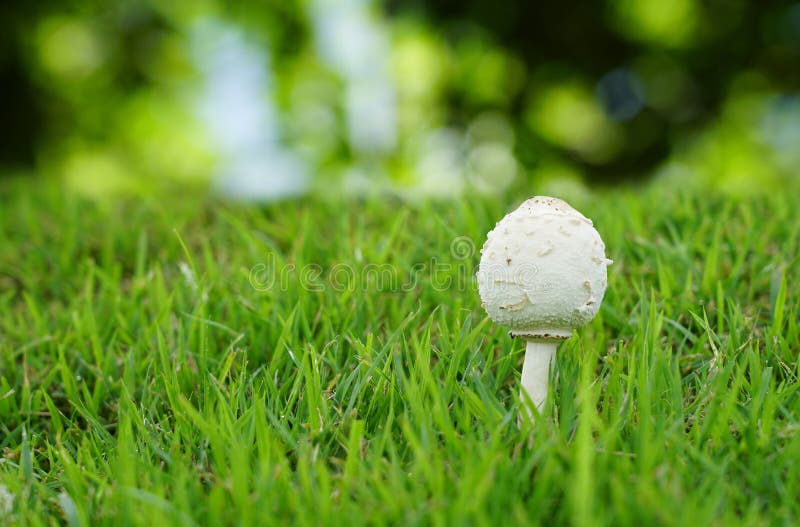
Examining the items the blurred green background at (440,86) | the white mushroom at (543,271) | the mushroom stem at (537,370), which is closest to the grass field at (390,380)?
the mushroom stem at (537,370)

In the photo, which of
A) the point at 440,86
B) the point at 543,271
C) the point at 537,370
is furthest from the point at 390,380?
the point at 440,86

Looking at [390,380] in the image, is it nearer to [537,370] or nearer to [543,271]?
[537,370]

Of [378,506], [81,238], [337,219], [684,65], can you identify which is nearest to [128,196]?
[81,238]

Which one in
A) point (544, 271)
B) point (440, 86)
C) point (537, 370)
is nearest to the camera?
point (544, 271)

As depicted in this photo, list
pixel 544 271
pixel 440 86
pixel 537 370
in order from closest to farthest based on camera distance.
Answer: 1. pixel 544 271
2. pixel 537 370
3. pixel 440 86

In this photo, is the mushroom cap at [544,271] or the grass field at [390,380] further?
the mushroom cap at [544,271]

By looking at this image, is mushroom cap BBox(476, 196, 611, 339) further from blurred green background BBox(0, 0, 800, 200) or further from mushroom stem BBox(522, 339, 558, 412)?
blurred green background BBox(0, 0, 800, 200)

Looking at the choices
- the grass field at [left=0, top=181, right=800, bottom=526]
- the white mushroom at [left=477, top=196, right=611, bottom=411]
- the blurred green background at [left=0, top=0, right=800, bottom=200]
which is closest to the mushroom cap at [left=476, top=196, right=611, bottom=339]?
the white mushroom at [left=477, top=196, right=611, bottom=411]

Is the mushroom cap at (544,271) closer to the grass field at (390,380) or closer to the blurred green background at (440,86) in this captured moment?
the grass field at (390,380)

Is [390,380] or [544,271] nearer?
[544,271]
